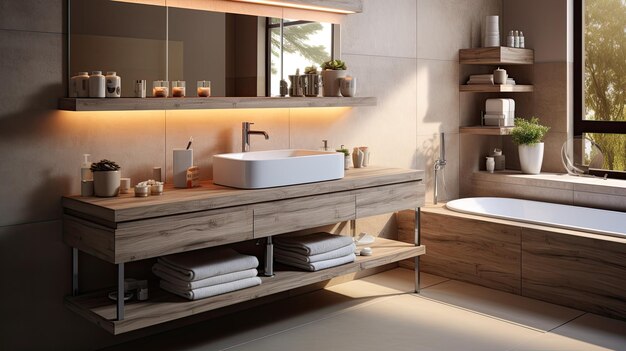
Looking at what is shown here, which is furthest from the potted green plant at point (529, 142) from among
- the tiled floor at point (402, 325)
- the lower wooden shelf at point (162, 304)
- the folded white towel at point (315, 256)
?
the lower wooden shelf at point (162, 304)

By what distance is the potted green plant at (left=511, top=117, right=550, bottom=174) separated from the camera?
5234 mm

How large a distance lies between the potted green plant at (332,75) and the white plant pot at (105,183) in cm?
155

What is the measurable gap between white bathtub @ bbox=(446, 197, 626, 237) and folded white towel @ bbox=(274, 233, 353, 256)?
1116mm

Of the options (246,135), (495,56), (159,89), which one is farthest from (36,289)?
(495,56)

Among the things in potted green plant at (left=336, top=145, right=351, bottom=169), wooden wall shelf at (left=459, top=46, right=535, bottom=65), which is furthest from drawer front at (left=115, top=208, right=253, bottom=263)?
wooden wall shelf at (left=459, top=46, right=535, bottom=65)

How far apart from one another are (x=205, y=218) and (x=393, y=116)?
6.83ft

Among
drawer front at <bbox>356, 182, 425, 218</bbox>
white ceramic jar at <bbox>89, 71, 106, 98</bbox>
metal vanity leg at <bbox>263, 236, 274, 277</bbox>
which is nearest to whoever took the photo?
white ceramic jar at <bbox>89, 71, 106, 98</bbox>

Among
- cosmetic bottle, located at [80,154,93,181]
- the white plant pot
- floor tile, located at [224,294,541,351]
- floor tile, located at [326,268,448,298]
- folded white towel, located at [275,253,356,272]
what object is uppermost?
cosmetic bottle, located at [80,154,93,181]

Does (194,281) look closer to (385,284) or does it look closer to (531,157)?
(385,284)

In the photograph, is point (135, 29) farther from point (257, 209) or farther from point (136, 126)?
point (257, 209)

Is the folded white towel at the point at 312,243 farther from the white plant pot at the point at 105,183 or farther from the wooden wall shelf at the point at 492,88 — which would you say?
the wooden wall shelf at the point at 492,88

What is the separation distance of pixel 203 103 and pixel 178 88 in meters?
0.15

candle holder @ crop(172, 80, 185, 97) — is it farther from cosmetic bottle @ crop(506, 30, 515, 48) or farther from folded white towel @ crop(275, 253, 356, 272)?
cosmetic bottle @ crop(506, 30, 515, 48)

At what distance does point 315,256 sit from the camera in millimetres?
3846
